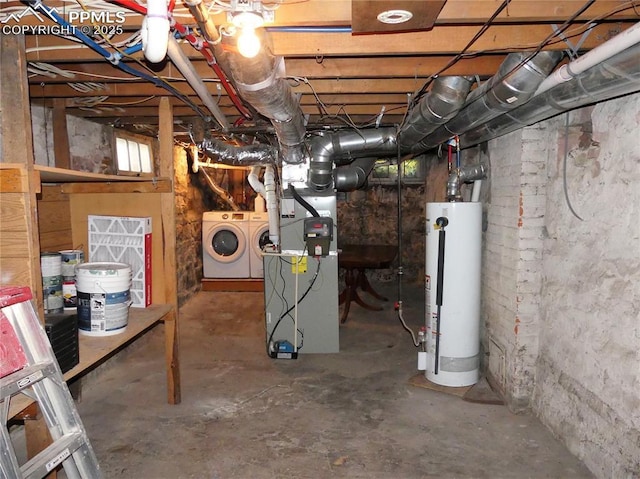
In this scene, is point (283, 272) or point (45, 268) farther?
point (283, 272)

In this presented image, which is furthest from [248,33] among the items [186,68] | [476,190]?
[476,190]

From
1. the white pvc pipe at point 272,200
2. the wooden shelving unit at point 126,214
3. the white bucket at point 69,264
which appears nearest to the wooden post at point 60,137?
the wooden shelving unit at point 126,214

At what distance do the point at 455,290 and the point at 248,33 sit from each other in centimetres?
239

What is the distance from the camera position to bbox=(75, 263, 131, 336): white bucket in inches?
82.2

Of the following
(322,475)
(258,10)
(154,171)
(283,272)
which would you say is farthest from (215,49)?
(154,171)

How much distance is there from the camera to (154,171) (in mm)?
4891

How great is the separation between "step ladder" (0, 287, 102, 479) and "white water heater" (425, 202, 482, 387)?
243 centimetres

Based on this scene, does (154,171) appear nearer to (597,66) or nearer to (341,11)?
(341,11)

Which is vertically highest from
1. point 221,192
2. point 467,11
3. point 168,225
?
point 467,11

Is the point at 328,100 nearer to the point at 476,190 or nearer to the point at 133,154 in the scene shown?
the point at 476,190

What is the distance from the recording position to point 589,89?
1731 mm

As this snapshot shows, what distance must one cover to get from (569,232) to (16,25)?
2801mm

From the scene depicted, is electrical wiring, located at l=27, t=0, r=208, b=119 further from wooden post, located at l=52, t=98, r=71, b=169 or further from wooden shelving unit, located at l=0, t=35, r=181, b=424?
wooden post, located at l=52, t=98, r=71, b=169

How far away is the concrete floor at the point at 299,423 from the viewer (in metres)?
2.29
